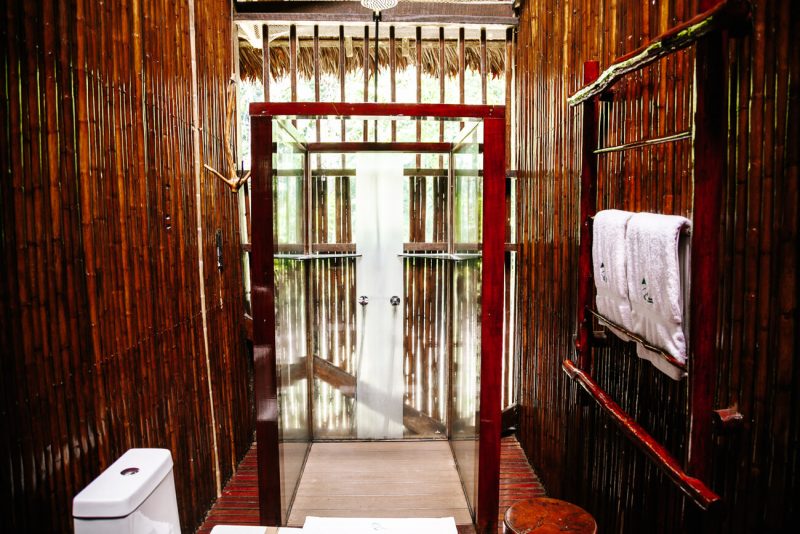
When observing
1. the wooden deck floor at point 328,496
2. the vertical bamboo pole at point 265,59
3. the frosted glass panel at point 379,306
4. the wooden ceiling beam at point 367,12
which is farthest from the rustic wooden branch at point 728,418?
the vertical bamboo pole at point 265,59

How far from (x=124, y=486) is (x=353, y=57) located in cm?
370

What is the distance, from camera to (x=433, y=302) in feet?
13.1

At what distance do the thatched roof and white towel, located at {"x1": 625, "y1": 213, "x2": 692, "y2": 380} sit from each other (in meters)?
2.95

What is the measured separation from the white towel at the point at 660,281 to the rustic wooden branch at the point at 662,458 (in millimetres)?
235

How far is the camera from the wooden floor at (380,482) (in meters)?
3.06

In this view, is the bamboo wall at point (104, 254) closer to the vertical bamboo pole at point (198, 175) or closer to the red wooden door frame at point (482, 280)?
the vertical bamboo pole at point (198, 175)

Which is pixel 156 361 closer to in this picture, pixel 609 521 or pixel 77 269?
pixel 77 269

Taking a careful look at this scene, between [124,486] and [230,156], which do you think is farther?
[230,156]

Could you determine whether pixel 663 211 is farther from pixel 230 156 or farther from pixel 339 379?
pixel 339 379

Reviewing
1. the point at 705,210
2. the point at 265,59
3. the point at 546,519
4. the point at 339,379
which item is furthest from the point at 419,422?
the point at 705,210

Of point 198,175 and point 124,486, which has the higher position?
point 198,175

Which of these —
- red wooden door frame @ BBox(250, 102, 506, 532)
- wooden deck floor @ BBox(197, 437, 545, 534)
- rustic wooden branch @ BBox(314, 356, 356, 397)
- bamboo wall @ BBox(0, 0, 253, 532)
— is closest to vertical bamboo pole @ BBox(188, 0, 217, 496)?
bamboo wall @ BBox(0, 0, 253, 532)

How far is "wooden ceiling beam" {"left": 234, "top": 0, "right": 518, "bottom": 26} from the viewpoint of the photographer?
3.86m

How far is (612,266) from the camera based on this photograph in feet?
6.38
